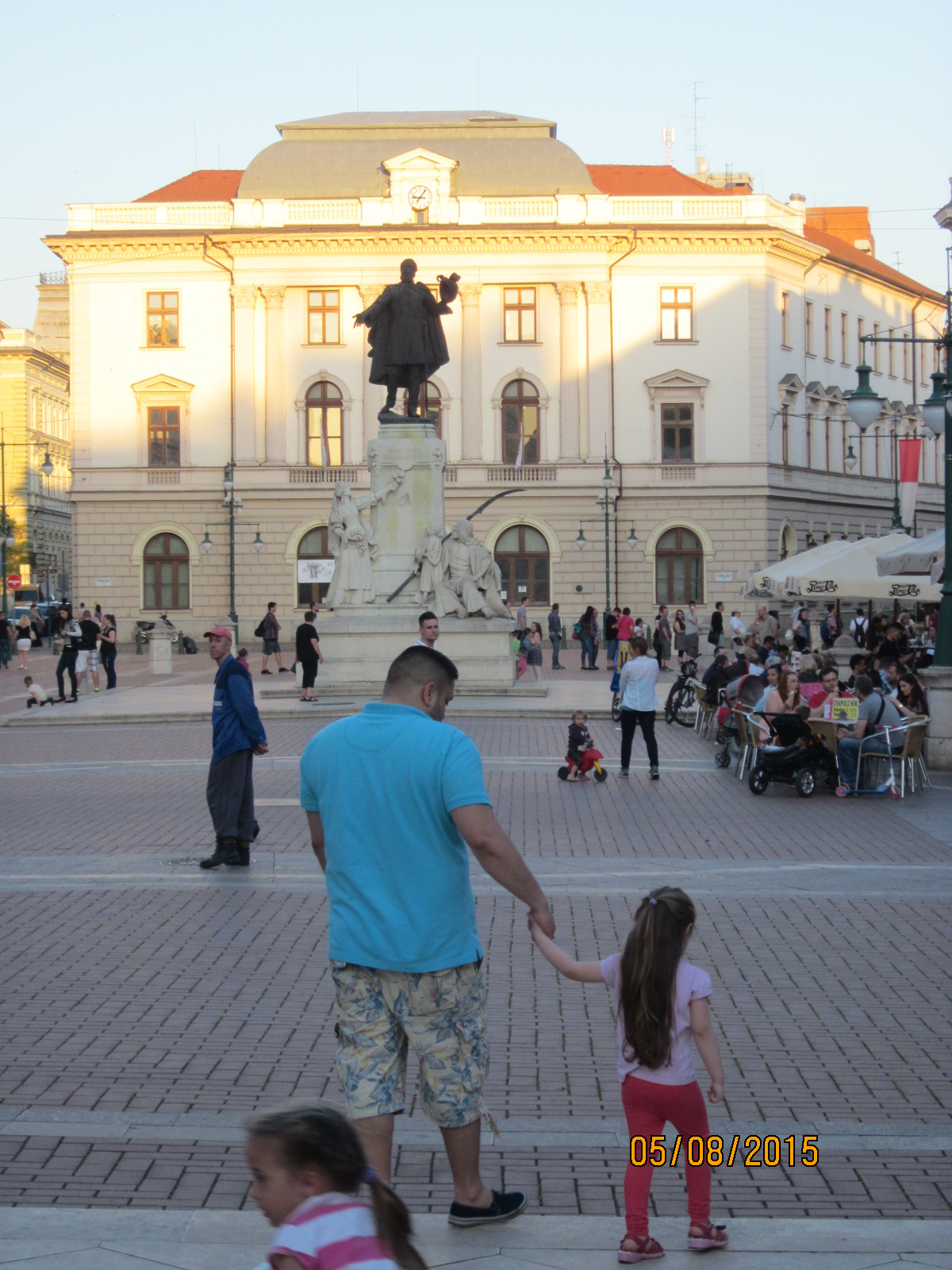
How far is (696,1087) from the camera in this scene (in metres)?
5.12

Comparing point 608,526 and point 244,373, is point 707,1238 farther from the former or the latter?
point 244,373

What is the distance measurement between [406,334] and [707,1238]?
28.4m

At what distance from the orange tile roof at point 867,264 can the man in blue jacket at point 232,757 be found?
64.8m

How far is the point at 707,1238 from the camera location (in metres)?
4.98

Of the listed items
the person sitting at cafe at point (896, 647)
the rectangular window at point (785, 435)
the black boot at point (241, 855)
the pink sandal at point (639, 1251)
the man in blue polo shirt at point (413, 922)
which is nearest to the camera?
the pink sandal at point (639, 1251)

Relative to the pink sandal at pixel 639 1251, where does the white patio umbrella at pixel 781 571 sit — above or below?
above

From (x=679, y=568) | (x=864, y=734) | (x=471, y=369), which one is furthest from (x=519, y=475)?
(x=864, y=734)

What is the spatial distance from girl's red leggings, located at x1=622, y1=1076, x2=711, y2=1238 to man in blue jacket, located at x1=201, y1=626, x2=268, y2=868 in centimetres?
793

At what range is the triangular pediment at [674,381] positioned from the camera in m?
62.9

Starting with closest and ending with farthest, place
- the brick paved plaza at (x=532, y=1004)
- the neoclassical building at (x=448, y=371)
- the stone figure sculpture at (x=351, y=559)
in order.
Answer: the brick paved plaza at (x=532, y=1004), the stone figure sculpture at (x=351, y=559), the neoclassical building at (x=448, y=371)

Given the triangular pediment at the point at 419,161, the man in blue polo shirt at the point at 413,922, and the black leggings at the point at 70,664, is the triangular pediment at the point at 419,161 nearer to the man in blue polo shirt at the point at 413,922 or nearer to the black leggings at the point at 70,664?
the black leggings at the point at 70,664

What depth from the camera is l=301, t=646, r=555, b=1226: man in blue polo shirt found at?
5.13 m
